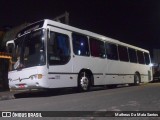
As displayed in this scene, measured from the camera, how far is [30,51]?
11672 mm

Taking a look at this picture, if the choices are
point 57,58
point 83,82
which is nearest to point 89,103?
point 57,58

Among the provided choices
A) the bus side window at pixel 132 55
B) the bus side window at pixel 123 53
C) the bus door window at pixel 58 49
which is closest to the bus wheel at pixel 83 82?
the bus door window at pixel 58 49

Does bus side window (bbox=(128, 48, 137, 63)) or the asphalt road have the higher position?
bus side window (bbox=(128, 48, 137, 63))

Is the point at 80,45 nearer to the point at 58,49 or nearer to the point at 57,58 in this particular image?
the point at 58,49

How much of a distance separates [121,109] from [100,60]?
8192 mm

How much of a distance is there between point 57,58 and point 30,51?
116cm

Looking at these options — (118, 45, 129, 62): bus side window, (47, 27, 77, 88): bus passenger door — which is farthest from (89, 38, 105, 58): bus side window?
(118, 45, 129, 62): bus side window

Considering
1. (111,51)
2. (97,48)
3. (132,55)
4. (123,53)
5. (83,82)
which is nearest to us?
(83,82)

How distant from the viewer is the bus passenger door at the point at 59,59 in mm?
11281

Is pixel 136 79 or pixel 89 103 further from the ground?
pixel 136 79

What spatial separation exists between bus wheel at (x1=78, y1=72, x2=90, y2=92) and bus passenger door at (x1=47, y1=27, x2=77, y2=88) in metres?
0.52

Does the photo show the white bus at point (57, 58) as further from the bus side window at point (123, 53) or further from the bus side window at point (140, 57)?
the bus side window at point (140, 57)

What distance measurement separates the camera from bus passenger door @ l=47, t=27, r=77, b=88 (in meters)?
11.3

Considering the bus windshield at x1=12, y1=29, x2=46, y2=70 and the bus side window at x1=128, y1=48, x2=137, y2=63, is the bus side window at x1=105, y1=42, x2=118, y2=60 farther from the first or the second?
the bus windshield at x1=12, y1=29, x2=46, y2=70
